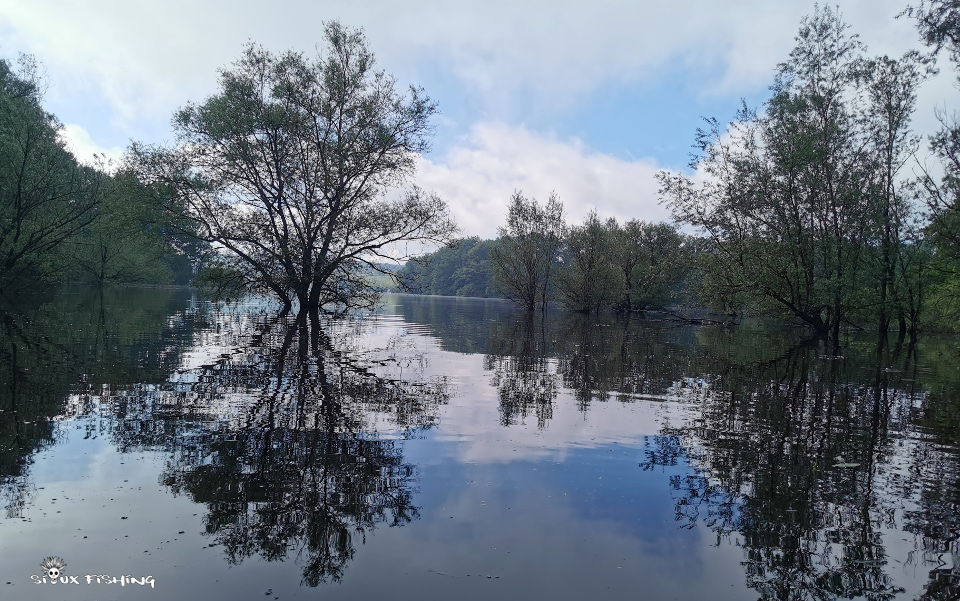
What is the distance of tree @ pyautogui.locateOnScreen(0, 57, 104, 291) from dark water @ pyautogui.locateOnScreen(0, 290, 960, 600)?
2983cm

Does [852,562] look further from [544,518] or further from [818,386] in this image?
[818,386]

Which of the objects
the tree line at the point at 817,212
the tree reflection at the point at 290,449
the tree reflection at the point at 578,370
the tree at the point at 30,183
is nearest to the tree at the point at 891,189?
the tree line at the point at 817,212

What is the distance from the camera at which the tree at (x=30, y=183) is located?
33.5 metres

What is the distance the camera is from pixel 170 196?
32.2m

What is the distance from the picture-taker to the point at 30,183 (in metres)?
35.1

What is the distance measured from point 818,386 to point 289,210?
30950mm

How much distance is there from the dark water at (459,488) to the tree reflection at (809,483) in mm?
32

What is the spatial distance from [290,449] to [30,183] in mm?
40295

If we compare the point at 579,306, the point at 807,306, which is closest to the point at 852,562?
the point at 807,306

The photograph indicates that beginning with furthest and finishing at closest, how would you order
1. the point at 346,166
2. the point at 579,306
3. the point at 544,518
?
the point at 579,306 → the point at 346,166 → the point at 544,518

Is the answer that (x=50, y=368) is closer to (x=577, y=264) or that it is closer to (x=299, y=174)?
(x=299, y=174)

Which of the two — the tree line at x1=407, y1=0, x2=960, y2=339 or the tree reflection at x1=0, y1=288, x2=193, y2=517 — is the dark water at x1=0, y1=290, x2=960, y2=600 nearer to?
the tree reflection at x1=0, y1=288, x2=193, y2=517
